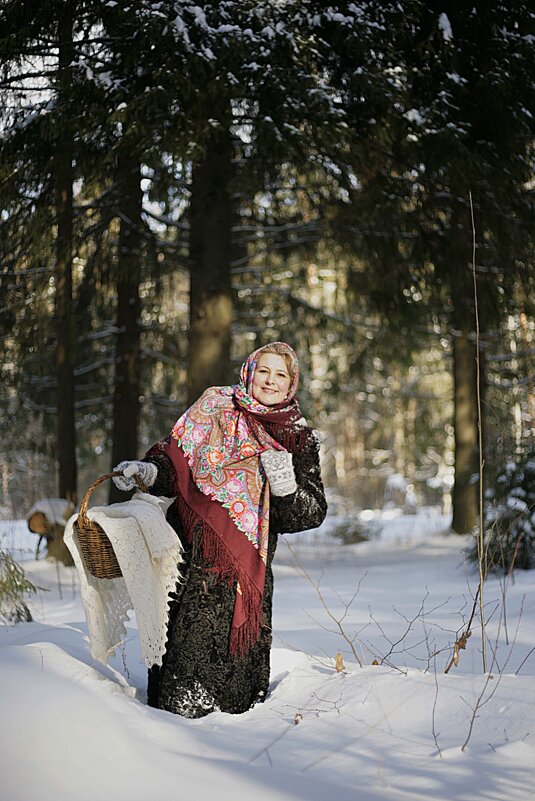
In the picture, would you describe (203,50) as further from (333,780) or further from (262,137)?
(333,780)

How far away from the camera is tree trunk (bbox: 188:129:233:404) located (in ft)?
25.7

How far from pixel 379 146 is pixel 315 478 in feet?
12.5

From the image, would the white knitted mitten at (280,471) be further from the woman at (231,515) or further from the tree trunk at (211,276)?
the tree trunk at (211,276)

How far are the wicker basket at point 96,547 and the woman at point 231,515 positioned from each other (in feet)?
0.68

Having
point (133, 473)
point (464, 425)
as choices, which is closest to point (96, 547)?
point (133, 473)

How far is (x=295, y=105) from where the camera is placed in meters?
6.21

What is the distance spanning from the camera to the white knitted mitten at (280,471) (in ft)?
11.8

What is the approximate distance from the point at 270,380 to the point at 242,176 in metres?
4.05

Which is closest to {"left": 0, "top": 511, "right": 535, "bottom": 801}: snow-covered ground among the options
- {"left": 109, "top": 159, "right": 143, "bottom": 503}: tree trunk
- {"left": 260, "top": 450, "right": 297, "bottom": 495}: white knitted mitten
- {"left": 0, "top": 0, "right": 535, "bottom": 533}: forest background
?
{"left": 260, "top": 450, "right": 297, "bottom": 495}: white knitted mitten

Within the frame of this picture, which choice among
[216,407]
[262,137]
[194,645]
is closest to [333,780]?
[194,645]

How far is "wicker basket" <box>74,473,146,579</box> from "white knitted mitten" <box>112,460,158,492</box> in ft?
0.09

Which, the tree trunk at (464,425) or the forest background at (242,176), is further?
the tree trunk at (464,425)

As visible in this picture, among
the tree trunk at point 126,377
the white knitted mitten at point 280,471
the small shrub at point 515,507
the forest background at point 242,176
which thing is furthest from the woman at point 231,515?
the tree trunk at point 126,377

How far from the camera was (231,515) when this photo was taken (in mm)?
3701
